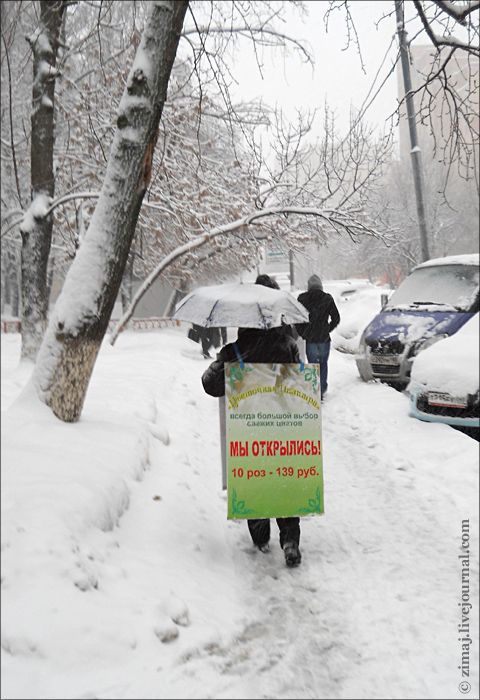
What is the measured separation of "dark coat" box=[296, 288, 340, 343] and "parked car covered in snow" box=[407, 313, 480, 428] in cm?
247

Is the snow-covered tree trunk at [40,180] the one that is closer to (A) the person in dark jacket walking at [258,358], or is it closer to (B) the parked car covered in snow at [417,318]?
(B) the parked car covered in snow at [417,318]

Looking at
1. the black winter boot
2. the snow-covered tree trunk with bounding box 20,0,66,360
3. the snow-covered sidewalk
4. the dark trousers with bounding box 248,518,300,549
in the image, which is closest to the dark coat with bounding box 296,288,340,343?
the snow-covered sidewalk

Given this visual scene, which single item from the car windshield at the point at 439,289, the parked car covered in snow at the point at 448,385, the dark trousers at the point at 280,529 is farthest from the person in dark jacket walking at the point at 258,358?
the car windshield at the point at 439,289

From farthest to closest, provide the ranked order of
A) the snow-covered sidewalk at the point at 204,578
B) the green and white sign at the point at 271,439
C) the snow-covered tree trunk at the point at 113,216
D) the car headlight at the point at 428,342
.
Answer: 1. the car headlight at the point at 428,342
2. the snow-covered tree trunk at the point at 113,216
3. the green and white sign at the point at 271,439
4. the snow-covered sidewalk at the point at 204,578

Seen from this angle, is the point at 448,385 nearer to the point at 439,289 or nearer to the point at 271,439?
the point at 271,439

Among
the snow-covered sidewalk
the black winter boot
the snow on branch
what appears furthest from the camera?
the snow on branch

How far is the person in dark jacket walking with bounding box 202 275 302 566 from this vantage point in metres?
4.28

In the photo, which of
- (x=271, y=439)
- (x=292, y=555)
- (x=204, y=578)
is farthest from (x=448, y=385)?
(x=204, y=578)

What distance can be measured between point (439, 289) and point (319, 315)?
226cm

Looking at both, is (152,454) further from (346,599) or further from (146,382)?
(146,382)

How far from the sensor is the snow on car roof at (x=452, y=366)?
4.58 metres

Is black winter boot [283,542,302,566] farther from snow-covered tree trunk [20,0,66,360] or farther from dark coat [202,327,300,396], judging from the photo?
snow-covered tree trunk [20,0,66,360]

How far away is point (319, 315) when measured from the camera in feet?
30.0

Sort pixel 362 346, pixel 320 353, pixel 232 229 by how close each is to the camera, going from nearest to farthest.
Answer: pixel 232 229, pixel 320 353, pixel 362 346
